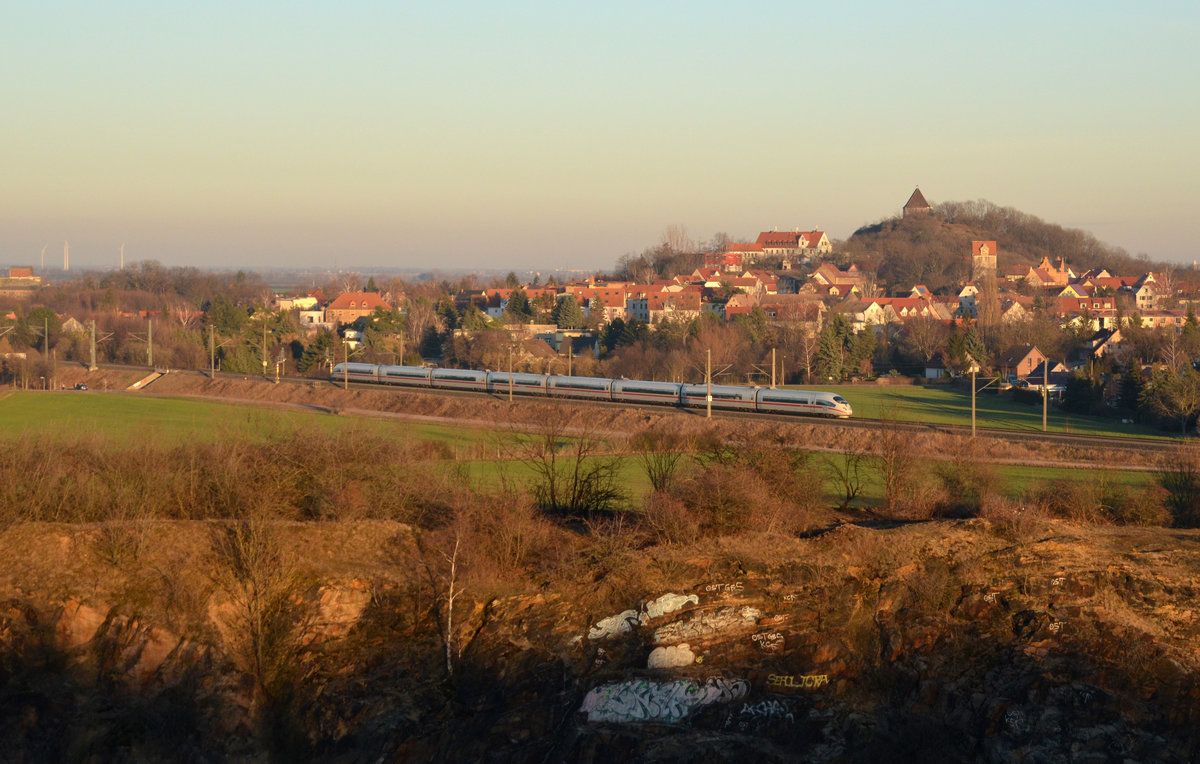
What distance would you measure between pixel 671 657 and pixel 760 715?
1876 millimetres

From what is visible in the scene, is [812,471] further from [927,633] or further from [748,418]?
[748,418]

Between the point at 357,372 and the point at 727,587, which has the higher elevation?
the point at 357,372

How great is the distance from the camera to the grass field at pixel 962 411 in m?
52.7

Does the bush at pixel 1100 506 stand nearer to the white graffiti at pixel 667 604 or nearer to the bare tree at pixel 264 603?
the white graffiti at pixel 667 604

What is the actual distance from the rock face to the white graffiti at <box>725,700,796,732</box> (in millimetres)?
33

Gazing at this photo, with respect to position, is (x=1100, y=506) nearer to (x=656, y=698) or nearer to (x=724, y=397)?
(x=656, y=698)

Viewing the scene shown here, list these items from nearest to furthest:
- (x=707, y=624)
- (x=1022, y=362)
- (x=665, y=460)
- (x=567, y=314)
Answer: (x=707, y=624) < (x=665, y=460) < (x=1022, y=362) < (x=567, y=314)

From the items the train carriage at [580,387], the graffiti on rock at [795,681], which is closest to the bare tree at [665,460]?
the graffiti on rock at [795,681]

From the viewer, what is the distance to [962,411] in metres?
59.9

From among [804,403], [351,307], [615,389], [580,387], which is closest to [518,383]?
[580,387]

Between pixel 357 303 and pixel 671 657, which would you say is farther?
pixel 357 303

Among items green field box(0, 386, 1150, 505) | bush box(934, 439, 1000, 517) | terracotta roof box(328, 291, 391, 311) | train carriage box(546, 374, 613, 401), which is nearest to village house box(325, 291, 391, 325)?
terracotta roof box(328, 291, 391, 311)

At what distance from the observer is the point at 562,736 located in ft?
52.9

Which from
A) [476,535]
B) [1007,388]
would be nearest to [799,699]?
[476,535]
